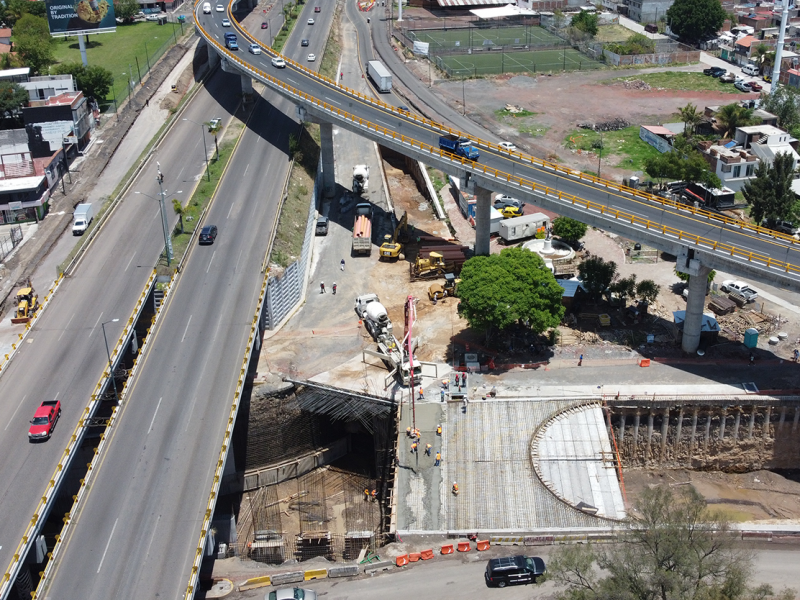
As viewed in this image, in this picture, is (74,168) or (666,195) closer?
(666,195)

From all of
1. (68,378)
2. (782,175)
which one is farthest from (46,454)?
(782,175)

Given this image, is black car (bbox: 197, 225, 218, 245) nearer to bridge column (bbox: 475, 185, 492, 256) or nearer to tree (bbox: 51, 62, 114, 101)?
bridge column (bbox: 475, 185, 492, 256)

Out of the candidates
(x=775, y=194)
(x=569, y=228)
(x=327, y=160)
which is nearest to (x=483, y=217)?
(x=569, y=228)

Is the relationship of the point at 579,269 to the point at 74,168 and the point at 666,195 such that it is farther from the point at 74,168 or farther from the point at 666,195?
the point at 74,168

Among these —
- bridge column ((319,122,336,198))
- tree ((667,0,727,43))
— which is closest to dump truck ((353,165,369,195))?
bridge column ((319,122,336,198))

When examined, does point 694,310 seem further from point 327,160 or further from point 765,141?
point 765,141

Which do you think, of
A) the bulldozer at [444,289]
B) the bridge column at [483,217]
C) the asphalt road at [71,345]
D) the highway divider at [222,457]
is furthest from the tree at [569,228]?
the asphalt road at [71,345]
